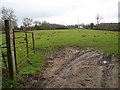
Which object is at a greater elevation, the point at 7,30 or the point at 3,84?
the point at 7,30

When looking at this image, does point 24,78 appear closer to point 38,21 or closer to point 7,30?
point 7,30

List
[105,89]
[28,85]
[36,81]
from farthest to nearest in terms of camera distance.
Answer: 1. [36,81]
2. [28,85]
3. [105,89]

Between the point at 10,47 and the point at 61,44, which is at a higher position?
the point at 10,47

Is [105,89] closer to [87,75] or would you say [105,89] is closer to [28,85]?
[87,75]

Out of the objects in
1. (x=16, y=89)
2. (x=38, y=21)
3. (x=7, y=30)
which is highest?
(x=38, y=21)

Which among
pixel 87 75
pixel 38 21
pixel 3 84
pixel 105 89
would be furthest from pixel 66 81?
pixel 38 21

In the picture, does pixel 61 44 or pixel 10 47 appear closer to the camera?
pixel 10 47

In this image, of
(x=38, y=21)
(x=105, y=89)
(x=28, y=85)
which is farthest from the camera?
(x=38, y=21)

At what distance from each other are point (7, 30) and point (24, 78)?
177 centimetres

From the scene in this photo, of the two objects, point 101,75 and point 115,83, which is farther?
point 101,75

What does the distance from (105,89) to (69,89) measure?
1.00 meters

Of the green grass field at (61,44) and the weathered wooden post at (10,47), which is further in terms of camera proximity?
the green grass field at (61,44)

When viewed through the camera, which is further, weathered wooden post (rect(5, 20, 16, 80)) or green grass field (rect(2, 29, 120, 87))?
green grass field (rect(2, 29, 120, 87))

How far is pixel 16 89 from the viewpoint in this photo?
10.1 ft
